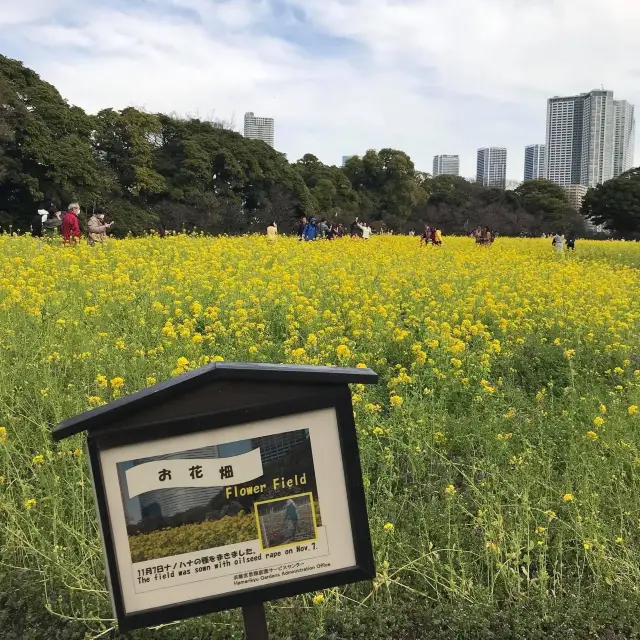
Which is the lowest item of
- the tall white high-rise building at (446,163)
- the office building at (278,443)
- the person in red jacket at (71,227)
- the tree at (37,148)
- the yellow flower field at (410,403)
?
the yellow flower field at (410,403)

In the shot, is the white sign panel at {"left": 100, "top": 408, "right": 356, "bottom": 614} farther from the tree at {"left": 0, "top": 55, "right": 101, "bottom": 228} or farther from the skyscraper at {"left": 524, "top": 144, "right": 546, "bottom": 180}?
Answer: the skyscraper at {"left": 524, "top": 144, "right": 546, "bottom": 180}

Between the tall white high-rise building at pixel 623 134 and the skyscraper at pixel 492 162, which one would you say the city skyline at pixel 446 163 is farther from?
the tall white high-rise building at pixel 623 134

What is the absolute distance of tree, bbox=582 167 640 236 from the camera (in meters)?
41.1

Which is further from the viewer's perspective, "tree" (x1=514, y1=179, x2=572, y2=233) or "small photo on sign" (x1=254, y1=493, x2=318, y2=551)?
"tree" (x1=514, y1=179, x2=572, y2=233)

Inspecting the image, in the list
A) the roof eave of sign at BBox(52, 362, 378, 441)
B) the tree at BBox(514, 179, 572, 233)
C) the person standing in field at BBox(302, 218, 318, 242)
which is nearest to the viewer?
the roof eave of sign at BBox(52, 362, 378, 441)

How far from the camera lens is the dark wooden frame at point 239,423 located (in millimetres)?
1455

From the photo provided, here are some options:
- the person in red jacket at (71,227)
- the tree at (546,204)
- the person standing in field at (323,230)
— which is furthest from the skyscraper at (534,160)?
the person in red jacket at (71,227)

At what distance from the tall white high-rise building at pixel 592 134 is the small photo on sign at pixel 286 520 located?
76.1 metres

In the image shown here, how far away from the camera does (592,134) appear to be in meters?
72.0

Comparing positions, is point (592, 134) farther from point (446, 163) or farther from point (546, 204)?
point (546, 204)

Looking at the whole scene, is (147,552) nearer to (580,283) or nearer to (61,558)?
(61,558)

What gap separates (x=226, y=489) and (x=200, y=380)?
0.89 feet

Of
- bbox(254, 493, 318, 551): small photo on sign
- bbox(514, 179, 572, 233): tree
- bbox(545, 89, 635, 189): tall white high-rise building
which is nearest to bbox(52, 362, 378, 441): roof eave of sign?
bbox(254, 493, 318, 551): small photo on sign

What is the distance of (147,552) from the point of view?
4.85ft
